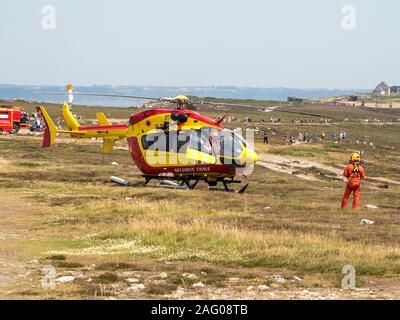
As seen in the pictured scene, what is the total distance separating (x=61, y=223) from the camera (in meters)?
21.0

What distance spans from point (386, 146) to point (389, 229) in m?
67.8

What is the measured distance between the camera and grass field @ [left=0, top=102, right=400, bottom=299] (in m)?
12.8

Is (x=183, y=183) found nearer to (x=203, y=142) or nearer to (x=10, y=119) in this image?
(x=203, y=142)

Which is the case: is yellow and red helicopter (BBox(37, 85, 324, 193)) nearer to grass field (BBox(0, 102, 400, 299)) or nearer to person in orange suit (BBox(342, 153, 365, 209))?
grass field (BBox(0, 102, 400, 299))

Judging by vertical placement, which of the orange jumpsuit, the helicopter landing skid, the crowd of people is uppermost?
the orange jumpsuit

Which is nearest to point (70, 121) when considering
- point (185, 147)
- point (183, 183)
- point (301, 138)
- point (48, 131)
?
point (48, 131)

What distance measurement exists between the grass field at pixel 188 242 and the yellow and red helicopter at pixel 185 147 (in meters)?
1.13

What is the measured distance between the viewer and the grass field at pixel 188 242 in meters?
12.8

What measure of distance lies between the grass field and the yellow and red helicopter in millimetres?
1128

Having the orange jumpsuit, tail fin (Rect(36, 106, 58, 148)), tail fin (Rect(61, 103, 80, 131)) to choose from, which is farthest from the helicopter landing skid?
tail fin (Rect(36, 106, 58, 148))

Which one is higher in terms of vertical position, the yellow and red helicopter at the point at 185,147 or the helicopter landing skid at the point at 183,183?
the yellow and red helicopter at the point at 185,147

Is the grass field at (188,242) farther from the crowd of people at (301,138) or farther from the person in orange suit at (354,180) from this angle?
the crowd of people at (301,138)

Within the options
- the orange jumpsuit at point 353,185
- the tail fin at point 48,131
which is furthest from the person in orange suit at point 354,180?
the tail fin at point 48,131

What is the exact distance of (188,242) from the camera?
1703 cm
